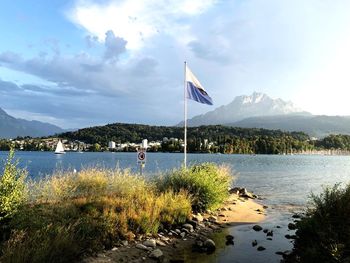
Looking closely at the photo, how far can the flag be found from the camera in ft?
76.3

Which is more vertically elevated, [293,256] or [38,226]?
[38,226]

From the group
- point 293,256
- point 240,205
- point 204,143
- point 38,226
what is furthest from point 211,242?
point 204,143

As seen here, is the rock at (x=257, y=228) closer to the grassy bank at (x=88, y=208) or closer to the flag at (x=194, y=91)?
the grassy bank at (x=88, y=208)

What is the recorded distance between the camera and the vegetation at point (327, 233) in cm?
1005

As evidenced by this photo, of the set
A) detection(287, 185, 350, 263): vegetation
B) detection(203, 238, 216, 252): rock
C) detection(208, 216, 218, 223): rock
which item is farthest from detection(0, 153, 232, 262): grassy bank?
detection(287, 185, 350, 263): vegetation

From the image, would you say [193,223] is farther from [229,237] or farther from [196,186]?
[196,186]

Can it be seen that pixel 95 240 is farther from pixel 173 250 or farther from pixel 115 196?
pixel 115 196

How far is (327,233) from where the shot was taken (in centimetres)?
1091

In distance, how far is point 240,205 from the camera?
24.5 m

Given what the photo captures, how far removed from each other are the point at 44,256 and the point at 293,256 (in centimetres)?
727

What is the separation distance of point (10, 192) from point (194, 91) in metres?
13.6

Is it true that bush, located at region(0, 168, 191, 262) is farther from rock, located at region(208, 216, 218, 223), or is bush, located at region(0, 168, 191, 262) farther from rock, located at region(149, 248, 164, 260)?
rock, located at region(208, 216, 218, 223)

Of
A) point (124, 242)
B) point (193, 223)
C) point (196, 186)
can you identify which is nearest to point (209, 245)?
point (193, 223)

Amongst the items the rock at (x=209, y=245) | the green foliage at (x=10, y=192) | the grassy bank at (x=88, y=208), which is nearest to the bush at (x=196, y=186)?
the grassy bank at (x=88, y=208)
